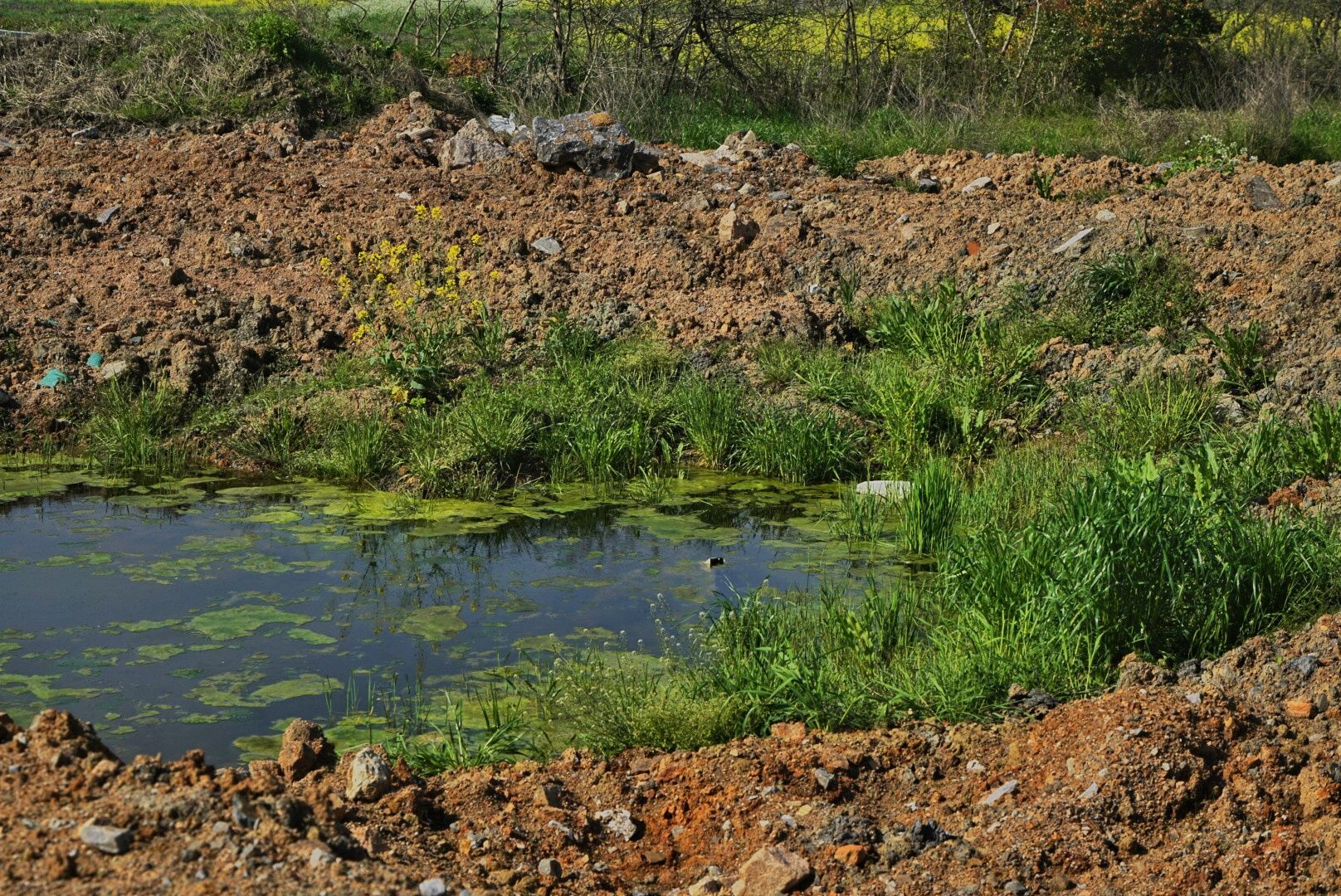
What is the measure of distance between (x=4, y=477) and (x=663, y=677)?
452 cm

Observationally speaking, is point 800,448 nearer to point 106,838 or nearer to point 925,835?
point 925,835

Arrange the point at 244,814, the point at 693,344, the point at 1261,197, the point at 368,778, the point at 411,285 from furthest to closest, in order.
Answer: the point at 1261,197 < the point at 411,285 < the point at 693,344 < the point at 368,778 < the point at 244,814

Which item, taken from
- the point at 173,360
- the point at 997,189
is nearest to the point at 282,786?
the point at 173,360

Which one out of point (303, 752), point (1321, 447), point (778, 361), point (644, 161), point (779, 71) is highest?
point (779, 71)

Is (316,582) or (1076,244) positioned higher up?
(1076,244)

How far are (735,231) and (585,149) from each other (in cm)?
171

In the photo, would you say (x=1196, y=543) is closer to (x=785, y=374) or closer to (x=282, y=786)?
(x=282, y=786)

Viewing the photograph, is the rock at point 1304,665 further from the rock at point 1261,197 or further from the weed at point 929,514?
the rock at point 1261,197

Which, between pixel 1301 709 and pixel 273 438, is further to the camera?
pixel 273 438

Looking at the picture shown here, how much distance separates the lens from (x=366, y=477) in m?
7.98

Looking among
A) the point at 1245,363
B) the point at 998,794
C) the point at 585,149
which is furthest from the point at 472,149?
the point at 998,794

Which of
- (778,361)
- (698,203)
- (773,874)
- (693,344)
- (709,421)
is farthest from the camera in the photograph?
(698,203)

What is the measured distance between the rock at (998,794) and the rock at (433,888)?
1.63m

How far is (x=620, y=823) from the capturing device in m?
4.07
